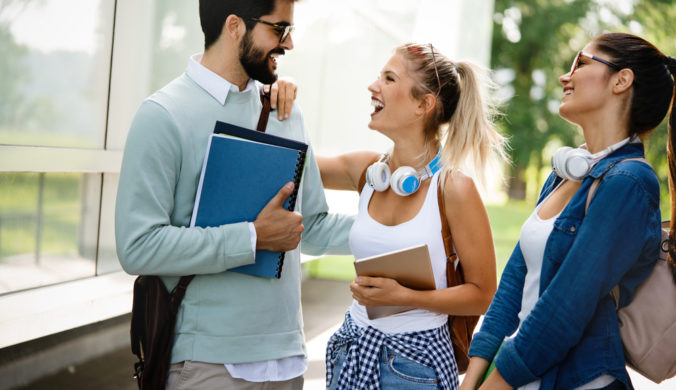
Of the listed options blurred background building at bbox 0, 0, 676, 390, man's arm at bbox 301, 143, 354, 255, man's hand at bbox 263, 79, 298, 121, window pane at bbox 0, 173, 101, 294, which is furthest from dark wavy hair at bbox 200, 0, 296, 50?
window pane at bbox 0, 173, 101, 294

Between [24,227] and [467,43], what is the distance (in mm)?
11026

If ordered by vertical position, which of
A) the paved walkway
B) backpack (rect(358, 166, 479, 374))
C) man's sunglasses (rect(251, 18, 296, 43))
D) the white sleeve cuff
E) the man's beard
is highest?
man's sunglasses (rect(251, 18, 296, 43))

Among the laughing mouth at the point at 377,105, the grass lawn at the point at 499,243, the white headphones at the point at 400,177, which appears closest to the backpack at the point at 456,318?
the white headphones at the point at 400,177

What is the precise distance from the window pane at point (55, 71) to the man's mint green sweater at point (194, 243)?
138cm

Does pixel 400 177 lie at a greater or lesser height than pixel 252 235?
greater

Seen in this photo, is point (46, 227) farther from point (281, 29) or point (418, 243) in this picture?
point (418, 243)

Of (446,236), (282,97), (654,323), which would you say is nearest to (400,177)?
(446,236)

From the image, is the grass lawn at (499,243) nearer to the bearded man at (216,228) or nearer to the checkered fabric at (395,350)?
the checkered fabric at (395,350)

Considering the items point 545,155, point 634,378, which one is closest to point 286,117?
point 634,378

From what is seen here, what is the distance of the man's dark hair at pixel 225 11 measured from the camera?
7.57 feet

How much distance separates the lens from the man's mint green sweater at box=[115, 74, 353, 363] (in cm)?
202

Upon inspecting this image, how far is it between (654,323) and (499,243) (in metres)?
19.1

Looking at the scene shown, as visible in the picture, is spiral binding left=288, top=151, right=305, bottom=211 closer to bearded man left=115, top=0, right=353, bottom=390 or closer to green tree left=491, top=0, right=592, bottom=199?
bearded man left=115, top=0, right=353, bottom=390

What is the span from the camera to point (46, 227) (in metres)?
3.51
